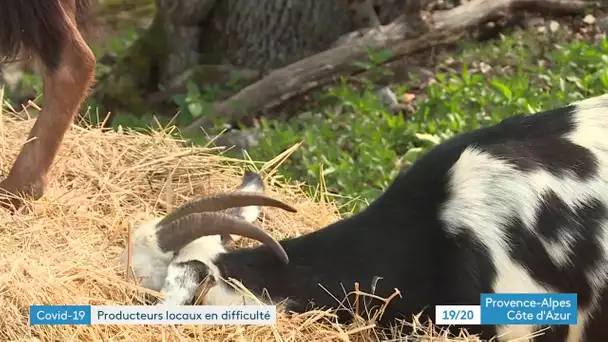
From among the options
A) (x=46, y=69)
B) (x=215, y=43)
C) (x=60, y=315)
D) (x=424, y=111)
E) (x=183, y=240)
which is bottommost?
(x=215, y=43)

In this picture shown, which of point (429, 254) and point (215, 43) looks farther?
point (215, 43)

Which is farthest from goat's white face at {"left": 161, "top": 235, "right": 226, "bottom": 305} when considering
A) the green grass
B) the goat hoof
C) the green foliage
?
the green foliage

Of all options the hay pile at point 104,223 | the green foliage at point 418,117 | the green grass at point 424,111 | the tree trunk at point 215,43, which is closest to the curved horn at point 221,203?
the hay pile at point 104,223

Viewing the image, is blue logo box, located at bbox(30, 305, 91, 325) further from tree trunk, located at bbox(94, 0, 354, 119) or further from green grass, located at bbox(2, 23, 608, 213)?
tree trunk, located at bbox(94, 0, 354, 119)

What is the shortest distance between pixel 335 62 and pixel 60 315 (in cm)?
376

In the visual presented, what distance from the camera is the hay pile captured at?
2863mm

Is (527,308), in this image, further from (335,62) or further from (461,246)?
(335,62)

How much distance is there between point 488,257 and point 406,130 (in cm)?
244

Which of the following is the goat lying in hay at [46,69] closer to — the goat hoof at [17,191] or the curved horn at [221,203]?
the goat hoof at [17,191]

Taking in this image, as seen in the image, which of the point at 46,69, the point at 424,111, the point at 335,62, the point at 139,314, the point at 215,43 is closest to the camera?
the point at 139,314

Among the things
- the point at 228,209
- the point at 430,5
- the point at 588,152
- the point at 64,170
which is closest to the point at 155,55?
the point at 430,5

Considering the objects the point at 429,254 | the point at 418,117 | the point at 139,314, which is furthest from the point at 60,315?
the point at 418,117

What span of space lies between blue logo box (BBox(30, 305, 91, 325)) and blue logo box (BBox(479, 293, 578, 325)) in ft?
3.99

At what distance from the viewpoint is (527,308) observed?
293cm
